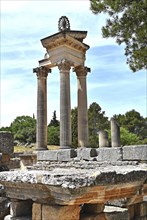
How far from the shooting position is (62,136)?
17.3 metres

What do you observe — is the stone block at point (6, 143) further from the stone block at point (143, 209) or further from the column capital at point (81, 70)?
the column capital at point (81, 70)

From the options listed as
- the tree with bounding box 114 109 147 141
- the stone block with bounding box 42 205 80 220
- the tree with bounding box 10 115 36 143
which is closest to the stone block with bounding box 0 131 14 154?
the stone block with bounding box 42 205 80 220

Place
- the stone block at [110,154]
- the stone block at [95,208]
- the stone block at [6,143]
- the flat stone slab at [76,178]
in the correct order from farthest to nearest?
the stone block at [110,154] < the stone block at [6,143] < the stone block at [95,208] < the flat stone slab at [76,178]

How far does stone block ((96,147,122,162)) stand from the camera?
11.4 metres

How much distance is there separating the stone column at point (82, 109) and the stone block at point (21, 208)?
15.2 meters

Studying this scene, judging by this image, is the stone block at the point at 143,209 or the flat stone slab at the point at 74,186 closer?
the flat stone slab at the point at 74,186

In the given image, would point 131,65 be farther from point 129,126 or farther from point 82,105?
point 129,126

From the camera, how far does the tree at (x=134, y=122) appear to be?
6291 cm

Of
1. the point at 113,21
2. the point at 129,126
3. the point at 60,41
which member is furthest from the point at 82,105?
the point at 129,126

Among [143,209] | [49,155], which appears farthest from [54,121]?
[143,209]

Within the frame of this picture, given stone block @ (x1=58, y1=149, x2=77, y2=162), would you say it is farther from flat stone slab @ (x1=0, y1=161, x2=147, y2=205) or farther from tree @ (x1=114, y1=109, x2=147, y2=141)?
tree @ (x1=114, y1=109, x2=147, y2=141)

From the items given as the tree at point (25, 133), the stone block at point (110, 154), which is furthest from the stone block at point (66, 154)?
the tree at point (25, 133)

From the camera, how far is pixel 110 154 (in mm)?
11914

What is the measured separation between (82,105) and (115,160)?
7.70 meters
